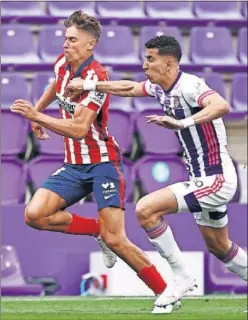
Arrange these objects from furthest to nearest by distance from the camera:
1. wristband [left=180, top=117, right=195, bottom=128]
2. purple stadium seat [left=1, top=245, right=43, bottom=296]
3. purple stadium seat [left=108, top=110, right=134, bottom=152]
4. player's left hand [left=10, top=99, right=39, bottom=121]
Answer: purple stadium seat [left=108, top=110, right=134, bottom=152]
purple stadium seat [left=1, top=245, right=43, bottom=296]
player's left hand [left=10, top=99, right=39, bottom=121]
wristband [left=180, top=117, right=195, bottom=128]

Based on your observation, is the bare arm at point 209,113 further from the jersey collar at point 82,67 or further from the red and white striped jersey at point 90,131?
the jersey collar at point 82,67

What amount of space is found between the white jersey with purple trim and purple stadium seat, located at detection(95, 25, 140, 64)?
20.6 ft

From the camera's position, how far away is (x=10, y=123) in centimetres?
1241

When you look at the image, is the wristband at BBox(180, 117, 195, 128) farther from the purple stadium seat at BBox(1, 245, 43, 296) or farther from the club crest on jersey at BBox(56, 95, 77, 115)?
the purple stadium seat at BBox(1, 245, 43, 296)

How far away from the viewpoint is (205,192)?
824 cm

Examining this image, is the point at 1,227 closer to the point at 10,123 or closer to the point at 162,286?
the point at 10,123

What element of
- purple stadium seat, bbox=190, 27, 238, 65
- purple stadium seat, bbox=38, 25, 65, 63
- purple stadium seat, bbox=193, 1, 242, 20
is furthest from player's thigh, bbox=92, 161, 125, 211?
purple stadium seat, bbox=193, 1, 242, 20

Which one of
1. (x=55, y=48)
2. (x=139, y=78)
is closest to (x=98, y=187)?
(x=139, y=78)

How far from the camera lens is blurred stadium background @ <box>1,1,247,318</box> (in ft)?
38.1

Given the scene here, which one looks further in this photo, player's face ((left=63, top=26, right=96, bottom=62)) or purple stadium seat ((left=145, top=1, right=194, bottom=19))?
purple stadium seat ((left=145, top=1, right=194, bottom=19))

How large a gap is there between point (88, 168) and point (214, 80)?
5.50 metres

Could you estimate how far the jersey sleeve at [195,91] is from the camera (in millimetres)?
8056

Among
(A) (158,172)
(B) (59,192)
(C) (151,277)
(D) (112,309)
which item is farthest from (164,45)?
(A) (158,172)

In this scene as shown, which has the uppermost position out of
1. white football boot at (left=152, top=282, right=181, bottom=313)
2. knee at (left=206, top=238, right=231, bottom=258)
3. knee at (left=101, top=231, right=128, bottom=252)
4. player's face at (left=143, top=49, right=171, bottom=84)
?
player's face at (left=143, top=49, right=171, bottom=84)
